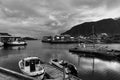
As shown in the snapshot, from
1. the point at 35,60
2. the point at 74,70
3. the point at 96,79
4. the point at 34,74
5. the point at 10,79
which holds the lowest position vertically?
the point at 96,79

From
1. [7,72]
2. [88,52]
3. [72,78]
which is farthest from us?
[88,52]

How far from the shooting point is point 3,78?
6520 millimetres

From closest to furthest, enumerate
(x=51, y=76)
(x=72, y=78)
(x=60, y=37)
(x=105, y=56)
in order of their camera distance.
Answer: (x=72, y=78), (x=51, y=76), (x=105, y=56), (x=60, y=37)

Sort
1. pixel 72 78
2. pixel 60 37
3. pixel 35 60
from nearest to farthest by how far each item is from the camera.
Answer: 1. pixel 72 78
2. pixel 35 60
3. pixel 60 37

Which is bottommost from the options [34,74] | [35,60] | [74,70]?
[74,70]

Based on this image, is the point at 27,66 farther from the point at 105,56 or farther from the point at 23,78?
the point at 105,56

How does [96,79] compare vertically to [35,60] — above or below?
below

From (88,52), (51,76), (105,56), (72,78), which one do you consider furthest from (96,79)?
(88,52)

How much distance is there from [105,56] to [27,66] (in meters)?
38.1

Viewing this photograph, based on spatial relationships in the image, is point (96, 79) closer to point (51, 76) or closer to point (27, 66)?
point (51, 76)

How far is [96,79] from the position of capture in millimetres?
18375

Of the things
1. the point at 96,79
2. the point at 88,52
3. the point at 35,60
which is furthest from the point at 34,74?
the point at 88,52

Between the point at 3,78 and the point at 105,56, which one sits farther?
the point at 105,56

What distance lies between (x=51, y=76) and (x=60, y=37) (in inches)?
6219
